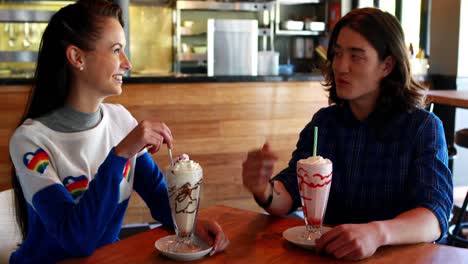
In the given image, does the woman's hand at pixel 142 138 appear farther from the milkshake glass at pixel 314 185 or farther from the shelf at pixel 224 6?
the shelf at pixel 224 6

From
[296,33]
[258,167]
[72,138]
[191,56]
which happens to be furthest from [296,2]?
[258,167]

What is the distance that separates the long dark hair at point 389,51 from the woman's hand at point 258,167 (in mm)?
547

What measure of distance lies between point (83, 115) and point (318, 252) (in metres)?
0.71

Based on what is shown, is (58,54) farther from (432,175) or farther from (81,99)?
(432,175)

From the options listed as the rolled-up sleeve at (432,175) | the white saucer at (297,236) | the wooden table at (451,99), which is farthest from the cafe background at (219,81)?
the white saucer at (297,236)

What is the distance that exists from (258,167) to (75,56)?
1.90 ft

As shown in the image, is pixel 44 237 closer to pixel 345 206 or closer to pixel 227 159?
pixel 345 206

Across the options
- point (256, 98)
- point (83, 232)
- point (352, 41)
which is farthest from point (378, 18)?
point (256, 98)

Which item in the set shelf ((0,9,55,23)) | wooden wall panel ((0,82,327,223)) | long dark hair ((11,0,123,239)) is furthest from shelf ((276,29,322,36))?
long dark hair ((11,0,123,239))

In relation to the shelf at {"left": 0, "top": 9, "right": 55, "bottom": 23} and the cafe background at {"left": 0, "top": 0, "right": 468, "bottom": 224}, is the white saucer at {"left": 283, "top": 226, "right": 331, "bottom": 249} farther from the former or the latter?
the shelf at {"left": 0, "top": 9, "right": 55, "bottom": 23}

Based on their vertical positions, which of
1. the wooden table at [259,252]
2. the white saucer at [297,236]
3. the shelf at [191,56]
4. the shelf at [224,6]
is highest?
the shelf at [224,6]

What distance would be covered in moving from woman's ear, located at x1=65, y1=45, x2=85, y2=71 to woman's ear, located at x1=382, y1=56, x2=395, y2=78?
860 millimetres

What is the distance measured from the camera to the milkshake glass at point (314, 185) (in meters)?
1.17

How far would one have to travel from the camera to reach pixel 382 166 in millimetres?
1549
